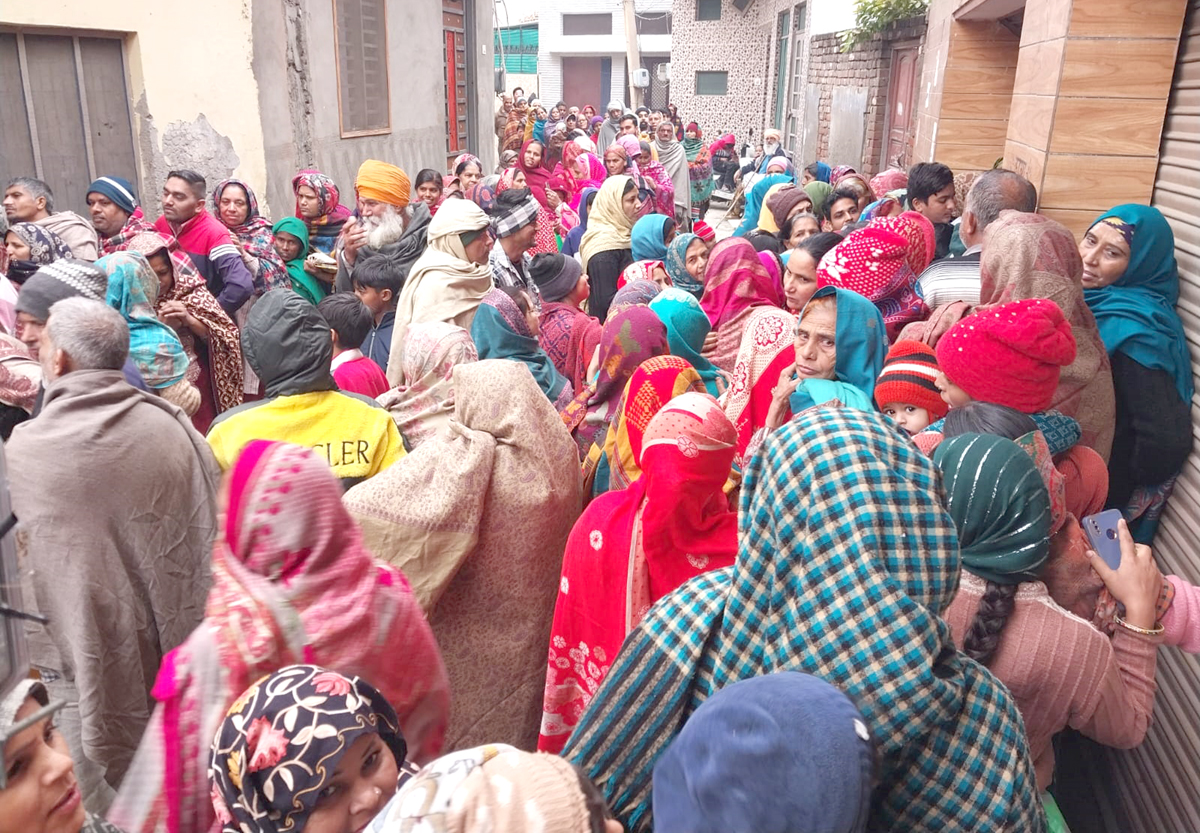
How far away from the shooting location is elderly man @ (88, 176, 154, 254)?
523 cm

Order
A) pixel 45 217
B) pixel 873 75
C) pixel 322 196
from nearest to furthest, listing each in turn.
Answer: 1. pixel 45 217
2. pixel 322 196
3. pixel 873 75

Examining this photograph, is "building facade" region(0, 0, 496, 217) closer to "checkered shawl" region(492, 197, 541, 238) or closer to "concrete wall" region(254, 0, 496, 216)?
"concrete wall" region(254, 0, 496, 216)

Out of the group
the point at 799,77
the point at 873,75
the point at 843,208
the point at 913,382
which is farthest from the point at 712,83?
the point at 913,382

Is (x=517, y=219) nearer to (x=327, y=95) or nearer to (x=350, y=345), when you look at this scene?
(x=350, y=345)

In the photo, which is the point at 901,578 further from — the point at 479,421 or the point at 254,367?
the point at 254,367

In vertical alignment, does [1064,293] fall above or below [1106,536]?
above

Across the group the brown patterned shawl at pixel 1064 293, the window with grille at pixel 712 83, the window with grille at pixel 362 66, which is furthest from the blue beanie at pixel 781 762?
the window with grille at pixel 712 83

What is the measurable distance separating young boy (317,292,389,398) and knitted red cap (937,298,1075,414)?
91.2 inches

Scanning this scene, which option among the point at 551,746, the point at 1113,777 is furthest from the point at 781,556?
the point at 1113,777

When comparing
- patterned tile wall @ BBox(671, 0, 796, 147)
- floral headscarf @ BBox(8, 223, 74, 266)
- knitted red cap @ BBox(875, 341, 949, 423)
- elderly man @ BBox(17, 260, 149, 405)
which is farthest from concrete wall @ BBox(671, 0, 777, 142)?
elderly man @ BBox(17, 260, 149, 405)

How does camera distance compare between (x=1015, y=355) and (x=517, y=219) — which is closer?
(x=1015, y=355)

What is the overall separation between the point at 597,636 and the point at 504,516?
17.4 inches

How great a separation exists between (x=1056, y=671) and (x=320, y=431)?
2.15m

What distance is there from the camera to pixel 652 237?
229 inches
